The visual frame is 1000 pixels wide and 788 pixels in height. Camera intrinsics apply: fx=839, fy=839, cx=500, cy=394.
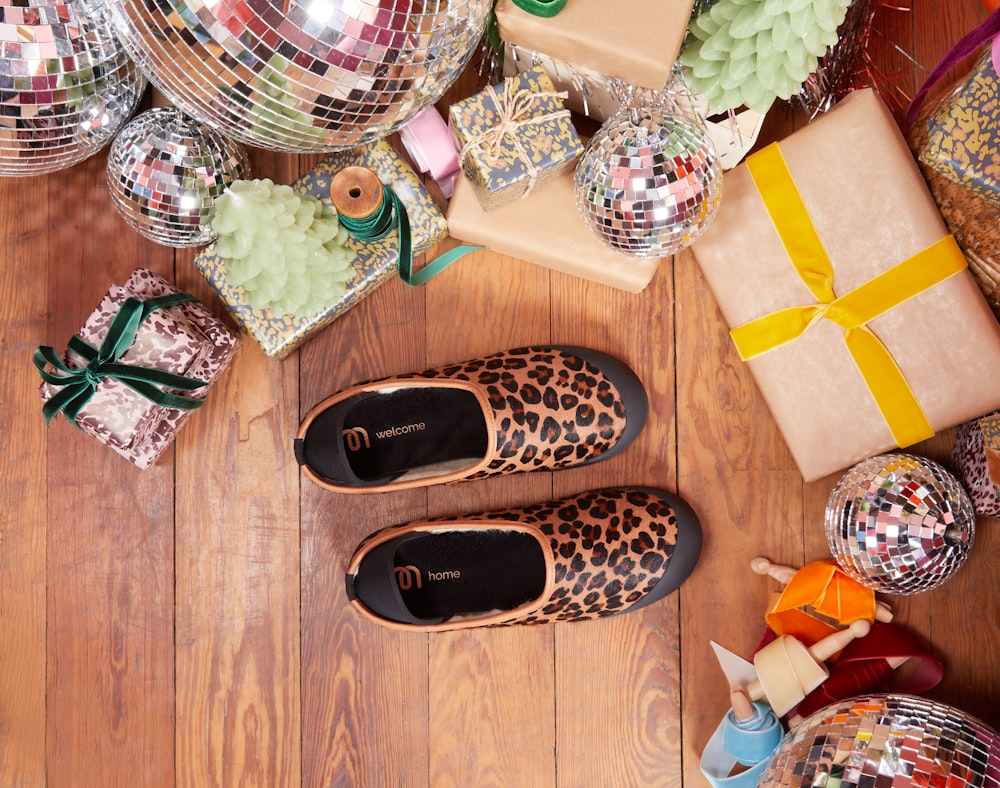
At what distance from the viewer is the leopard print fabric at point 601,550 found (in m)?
1.17

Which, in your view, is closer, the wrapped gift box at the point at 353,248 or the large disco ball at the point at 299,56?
the large disco ball at the point at 299,56

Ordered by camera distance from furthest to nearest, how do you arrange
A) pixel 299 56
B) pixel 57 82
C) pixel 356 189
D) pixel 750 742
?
pixel 750 742 → pixel 356 189 → pixel 57 82 → pixel 299 56

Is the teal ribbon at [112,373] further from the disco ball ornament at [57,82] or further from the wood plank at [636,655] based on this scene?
the wood plank at [636,655]

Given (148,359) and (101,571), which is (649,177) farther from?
(101,571)

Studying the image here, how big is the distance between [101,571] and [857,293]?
1164mm

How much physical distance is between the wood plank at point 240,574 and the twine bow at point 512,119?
0.35 metres

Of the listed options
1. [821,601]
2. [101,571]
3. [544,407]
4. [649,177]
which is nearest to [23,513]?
[101,571]

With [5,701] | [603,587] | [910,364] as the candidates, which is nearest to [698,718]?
[603,587]

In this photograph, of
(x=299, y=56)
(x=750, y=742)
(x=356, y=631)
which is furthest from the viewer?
(x=356, y=631)

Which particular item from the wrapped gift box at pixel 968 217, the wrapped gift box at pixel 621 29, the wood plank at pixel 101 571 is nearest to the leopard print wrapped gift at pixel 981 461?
the wrapped gift box at pixel 968 217

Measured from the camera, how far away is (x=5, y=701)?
127cm

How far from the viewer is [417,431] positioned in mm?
1212

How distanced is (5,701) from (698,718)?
41.1 inches

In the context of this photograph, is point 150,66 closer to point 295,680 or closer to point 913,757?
point 295,680
